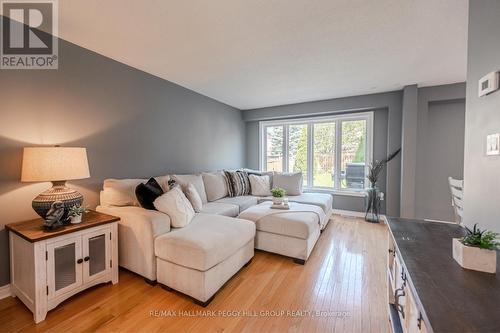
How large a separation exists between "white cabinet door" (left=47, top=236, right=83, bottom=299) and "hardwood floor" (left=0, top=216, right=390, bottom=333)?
0.17 metres

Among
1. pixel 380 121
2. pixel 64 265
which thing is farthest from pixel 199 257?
pixel 380 121

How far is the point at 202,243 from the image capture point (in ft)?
5.71

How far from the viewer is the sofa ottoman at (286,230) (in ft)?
7.87

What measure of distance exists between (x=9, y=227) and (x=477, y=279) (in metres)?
3.01

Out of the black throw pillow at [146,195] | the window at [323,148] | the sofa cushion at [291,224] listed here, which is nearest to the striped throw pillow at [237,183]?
the sofa cushion at [291,224]

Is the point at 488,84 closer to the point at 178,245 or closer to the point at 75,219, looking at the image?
the point at 178,245

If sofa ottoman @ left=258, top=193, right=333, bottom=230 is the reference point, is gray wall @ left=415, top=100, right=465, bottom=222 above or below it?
above

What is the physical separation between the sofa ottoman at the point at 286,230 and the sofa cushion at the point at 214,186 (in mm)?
914

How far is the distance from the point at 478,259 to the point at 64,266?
A: 262 cm

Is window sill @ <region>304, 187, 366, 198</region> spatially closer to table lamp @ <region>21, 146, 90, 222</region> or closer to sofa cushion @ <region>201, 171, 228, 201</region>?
sofa cushion @ <region>201, 171, 228, 201</region>

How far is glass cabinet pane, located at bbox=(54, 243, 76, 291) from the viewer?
1.63 meters

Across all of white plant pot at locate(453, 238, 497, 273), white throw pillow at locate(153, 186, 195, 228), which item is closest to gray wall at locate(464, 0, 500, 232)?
white plant pot at locate(453, 238, 497, 273)

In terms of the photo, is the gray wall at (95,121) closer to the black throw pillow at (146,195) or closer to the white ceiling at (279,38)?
the white ceiling at (279,38)

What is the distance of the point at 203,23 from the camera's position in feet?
6.05
